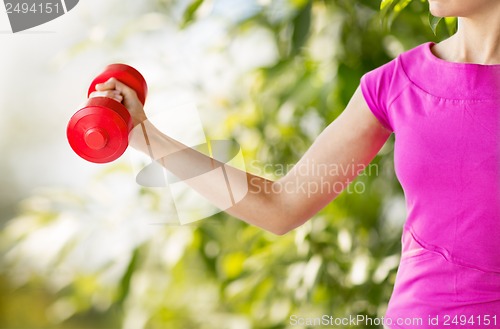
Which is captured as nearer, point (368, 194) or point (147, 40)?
point (368, 194)

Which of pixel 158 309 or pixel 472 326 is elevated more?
pixel 472 326

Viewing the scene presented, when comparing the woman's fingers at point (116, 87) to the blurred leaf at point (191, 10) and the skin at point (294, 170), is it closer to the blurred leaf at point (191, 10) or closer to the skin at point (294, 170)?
the skin at point (294, 170)

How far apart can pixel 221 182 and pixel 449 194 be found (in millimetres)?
257

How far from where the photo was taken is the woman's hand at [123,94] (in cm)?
90

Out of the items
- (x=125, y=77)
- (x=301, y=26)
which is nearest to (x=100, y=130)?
(x=125, y=77)

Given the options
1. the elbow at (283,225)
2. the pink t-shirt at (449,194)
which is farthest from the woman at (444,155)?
the elbow at (283,225)

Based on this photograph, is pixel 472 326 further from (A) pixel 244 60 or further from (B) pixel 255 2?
(A) pixel 244 60

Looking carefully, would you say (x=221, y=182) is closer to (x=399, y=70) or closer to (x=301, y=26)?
(x=399, y=70)

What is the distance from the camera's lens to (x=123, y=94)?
915 millimetres

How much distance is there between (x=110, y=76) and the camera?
924mm

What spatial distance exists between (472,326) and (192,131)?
30.5 inches

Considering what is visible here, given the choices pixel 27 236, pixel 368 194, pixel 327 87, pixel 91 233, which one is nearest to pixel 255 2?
pixel 327 87

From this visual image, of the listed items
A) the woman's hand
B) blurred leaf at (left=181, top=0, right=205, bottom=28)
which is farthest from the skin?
blurred leaf at (left=181, top=0, right=205, bottom=28)

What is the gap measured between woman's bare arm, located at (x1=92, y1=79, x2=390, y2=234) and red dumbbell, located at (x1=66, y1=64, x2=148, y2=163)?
0.14 feet
